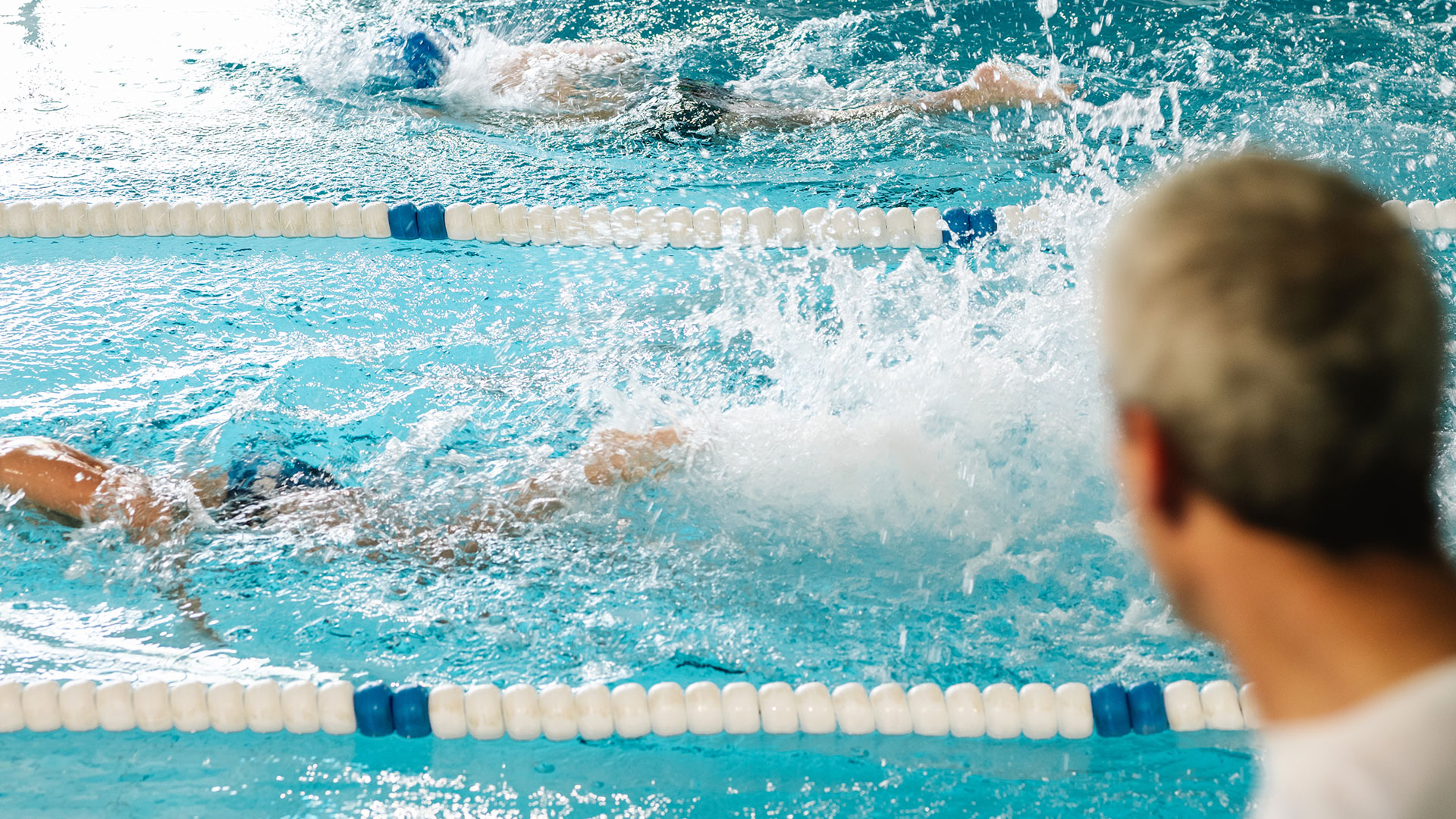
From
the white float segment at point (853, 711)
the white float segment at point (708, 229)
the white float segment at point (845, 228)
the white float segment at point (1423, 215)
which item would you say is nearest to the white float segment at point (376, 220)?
the white float segment at point (708, 229)

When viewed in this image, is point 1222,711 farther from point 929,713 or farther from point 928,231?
point 928,231

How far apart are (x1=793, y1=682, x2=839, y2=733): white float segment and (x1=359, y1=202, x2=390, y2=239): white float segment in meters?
1.93

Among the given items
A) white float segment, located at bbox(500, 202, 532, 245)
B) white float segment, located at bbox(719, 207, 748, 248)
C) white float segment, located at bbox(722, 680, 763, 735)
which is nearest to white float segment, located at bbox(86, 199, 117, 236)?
white float segment, located at bbox(500, 202, 532, 245)

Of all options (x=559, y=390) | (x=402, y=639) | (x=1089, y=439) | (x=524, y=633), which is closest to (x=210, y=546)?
(x=402, y=639)

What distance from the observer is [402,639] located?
1947 mm

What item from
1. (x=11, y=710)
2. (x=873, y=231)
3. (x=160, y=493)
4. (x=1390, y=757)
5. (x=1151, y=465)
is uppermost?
(x=1151, y=465)

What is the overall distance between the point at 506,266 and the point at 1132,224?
2.80 m

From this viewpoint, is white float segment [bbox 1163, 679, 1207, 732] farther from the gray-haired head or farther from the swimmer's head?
the swimmer's head

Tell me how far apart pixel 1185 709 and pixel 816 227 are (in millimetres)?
1834

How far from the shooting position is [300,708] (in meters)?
1.79

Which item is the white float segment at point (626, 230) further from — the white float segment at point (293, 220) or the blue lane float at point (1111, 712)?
the blue lane float at point (1111, 712)

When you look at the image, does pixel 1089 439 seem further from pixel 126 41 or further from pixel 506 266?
pixel 126 41

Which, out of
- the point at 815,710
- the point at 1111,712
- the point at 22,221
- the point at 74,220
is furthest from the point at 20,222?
the point at 1111,712

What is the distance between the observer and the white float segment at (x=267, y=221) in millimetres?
3289
